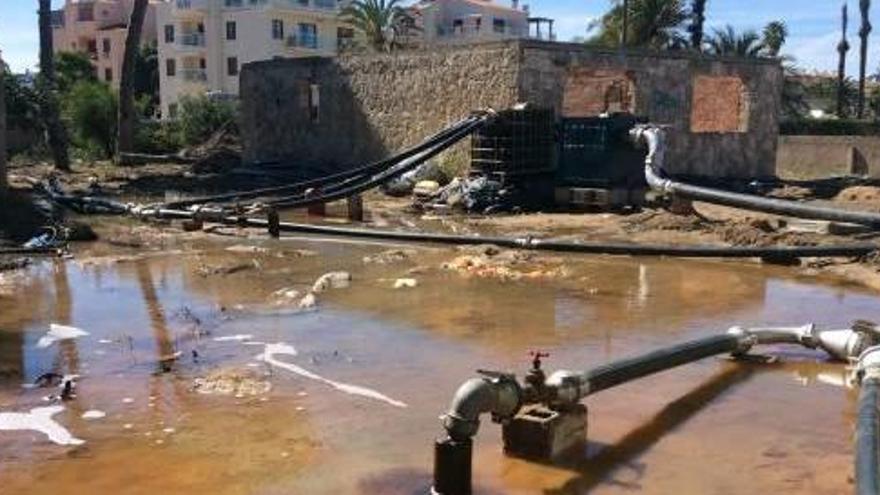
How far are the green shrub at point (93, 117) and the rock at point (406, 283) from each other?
25272mm

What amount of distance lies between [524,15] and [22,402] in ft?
259

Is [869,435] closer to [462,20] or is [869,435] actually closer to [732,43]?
[732,43]

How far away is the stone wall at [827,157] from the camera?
2916 centimetres

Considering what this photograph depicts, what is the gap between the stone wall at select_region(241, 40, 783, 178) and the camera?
846 inches

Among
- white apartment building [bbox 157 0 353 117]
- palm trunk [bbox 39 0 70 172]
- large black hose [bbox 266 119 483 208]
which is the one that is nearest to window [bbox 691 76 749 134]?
large black hose [bbox 266 119 483 208]

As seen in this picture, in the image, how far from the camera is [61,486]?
195 inches

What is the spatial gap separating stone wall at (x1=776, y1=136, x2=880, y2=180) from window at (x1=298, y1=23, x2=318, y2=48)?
41280 millimetres

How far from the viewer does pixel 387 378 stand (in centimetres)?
696

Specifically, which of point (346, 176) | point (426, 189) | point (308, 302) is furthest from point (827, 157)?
point (308, 302)

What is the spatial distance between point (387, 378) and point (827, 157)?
26.1 m

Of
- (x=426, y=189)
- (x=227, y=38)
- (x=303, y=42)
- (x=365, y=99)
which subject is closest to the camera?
(x=426, y=189)

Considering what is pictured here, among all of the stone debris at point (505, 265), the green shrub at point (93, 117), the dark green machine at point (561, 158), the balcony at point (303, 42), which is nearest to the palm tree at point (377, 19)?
the balcony at point (303, 42)

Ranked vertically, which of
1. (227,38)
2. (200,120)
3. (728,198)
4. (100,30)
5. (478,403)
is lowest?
(478,403)

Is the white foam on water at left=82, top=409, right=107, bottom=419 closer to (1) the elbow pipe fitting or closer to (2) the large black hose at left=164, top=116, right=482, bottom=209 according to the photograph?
(1) the elbow pipe fitting
